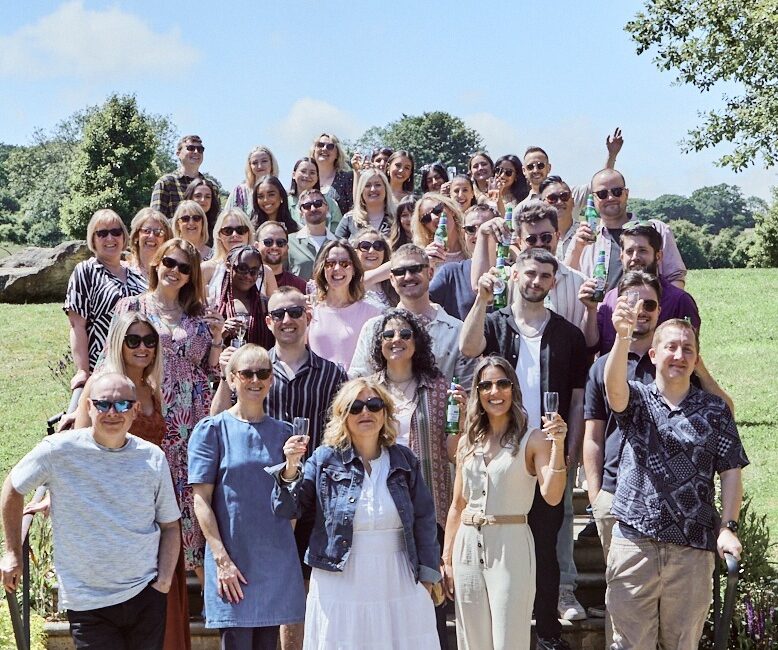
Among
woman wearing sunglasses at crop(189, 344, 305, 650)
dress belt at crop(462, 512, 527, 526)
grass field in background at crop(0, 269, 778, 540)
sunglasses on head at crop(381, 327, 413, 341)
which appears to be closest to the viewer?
woman wearing sunglasses at crop(189, 344, 305, 650)

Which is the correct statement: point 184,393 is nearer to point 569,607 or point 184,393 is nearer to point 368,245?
point 368,245

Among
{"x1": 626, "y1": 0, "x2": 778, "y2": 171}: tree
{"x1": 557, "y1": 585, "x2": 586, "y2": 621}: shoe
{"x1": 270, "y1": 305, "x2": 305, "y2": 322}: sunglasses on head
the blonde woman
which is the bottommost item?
{"x1": 557, "y1": 585, "x2": 586, "y2": 621}: shoe

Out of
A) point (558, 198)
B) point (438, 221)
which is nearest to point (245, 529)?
point (438, 221)

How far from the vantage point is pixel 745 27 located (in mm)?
20578

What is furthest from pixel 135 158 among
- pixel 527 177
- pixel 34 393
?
pixel 527 177

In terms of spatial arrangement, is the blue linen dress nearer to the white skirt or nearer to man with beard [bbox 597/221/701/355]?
the white skirt

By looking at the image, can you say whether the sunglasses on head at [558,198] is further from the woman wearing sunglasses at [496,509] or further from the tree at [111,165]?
the tree at [111,165]

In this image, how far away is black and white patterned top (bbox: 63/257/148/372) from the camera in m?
7.88

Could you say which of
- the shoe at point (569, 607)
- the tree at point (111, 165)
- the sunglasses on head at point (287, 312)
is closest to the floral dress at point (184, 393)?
the sunglasses on head at point (287, 312)

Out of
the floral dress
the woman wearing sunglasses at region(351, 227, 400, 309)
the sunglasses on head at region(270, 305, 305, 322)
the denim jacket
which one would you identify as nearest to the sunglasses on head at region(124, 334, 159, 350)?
the floral dress

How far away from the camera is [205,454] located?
589 cm

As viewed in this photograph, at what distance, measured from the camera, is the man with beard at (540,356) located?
6.64 metres

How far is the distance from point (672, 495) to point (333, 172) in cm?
624

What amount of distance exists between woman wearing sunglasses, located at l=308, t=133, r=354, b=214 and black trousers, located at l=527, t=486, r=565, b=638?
5.17 meters
